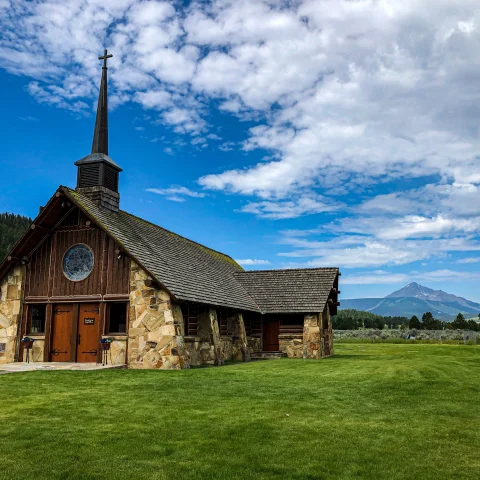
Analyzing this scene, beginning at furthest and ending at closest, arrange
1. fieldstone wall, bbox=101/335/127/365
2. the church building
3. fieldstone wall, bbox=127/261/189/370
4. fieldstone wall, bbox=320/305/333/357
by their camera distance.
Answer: fieldstone wall, bbox=320/305/333/357 < fieldstone wall, bbox=101/335/127/365 < the church building < fieldstone wall, bbox=127/261/189/370

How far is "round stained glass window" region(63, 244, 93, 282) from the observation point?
20766 mm

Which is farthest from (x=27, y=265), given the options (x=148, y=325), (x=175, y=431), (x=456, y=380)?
(x=456, y=380)

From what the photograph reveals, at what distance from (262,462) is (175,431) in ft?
6.98

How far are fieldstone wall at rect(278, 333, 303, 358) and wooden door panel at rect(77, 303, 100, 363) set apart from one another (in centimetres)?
1094

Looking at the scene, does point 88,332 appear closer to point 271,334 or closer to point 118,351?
point 118,351

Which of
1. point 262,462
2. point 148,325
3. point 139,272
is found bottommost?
point 262,462

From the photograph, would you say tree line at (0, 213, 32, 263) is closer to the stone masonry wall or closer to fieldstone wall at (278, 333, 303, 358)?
fieldstone wall at (278, 333, 303, 358)

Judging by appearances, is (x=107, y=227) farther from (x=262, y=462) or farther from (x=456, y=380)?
(x=262, y=462)

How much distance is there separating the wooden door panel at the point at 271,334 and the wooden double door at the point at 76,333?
1074 cm

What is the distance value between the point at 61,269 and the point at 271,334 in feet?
39.7

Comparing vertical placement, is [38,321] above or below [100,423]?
above

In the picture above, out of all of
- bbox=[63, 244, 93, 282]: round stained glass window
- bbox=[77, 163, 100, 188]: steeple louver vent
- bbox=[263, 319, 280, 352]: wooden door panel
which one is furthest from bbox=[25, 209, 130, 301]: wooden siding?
bbox=[263, 319, 280, 352]: wooden door panel

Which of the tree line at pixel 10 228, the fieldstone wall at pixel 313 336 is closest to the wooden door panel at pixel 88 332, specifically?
the fieldstone wall at pixel 313 336

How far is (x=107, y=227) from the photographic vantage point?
20.1 metres
